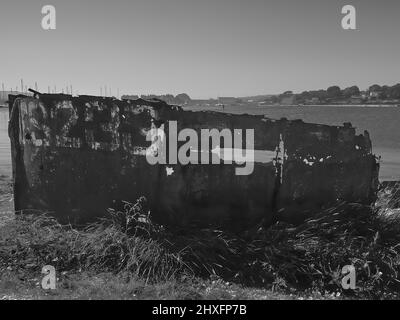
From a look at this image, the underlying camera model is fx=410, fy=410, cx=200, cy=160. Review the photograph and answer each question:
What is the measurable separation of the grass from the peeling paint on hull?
0.26 m

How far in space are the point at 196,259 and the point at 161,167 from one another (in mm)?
1199

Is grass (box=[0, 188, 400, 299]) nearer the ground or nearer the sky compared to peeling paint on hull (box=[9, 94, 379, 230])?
nearer the ground

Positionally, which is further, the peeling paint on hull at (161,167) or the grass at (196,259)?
the peeling paint on hull at (161,167)

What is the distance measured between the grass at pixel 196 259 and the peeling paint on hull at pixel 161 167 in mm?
265

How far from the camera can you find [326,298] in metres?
3.96

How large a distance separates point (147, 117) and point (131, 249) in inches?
61.5

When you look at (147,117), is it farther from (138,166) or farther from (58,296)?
(58,296)

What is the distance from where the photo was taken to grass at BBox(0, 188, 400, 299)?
4.01 m

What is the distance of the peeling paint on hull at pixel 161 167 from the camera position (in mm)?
4934

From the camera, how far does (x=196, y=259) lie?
4.37 meters

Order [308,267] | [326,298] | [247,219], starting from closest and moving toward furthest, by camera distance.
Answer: [326,298] < [308,267] < [247,219]
